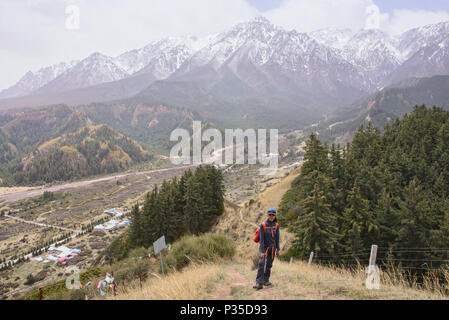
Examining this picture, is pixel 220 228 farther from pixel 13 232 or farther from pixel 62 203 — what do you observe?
pixel 62 203

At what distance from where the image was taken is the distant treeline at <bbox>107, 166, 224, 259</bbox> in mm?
36188

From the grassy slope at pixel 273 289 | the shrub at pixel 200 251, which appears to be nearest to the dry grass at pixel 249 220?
the shrub at pixel 200 251

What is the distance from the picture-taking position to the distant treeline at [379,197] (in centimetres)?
2086

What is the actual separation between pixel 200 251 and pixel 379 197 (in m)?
22.9

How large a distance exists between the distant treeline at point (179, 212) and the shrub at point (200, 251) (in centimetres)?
2075

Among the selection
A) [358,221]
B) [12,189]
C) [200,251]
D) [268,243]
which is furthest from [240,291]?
[12,189]

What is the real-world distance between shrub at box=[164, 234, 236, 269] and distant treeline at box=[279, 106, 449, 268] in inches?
334

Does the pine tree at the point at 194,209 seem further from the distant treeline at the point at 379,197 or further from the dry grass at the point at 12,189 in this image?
the dry grass at the point at 12,189

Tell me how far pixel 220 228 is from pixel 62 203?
322 feet

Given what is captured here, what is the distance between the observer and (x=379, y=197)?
91.2 feet

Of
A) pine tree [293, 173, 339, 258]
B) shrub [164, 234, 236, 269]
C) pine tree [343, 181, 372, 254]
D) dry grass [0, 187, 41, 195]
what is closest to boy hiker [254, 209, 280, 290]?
shrub [164, 234, 236, 269]

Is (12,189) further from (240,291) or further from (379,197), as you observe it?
(240,291)

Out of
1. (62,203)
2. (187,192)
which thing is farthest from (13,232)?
(187,192)

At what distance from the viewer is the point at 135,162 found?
7362 inches
